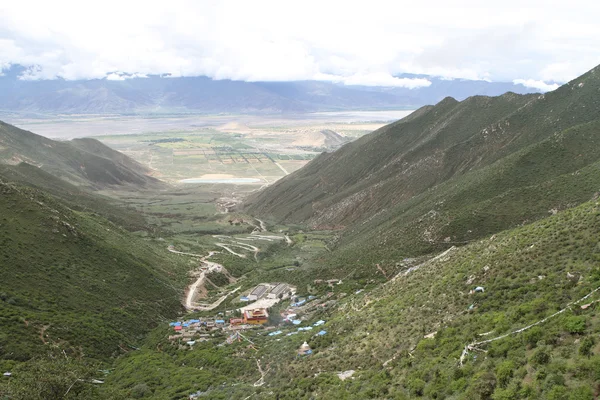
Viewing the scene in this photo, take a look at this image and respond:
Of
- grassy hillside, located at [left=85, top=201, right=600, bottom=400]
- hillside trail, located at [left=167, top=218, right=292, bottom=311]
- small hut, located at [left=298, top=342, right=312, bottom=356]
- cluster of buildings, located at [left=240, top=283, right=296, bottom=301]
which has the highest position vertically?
grassy hillside, located at [left=85, top=201, right=600, bottom=400]

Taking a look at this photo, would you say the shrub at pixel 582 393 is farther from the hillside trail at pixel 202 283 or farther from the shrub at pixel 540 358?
the hillside trail at pixel 202 283

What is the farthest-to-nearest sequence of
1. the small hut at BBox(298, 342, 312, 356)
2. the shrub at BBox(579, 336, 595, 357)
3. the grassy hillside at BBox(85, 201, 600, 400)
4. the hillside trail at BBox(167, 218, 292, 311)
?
the hillside trail at BBox(167, 218, 292, 311) → the small hut at BBox(298, 342, 312, 356) → the grassy hillside at BBox(85, 201, 600, 400) → the shrub at BBox(579, 336, 595, 357)

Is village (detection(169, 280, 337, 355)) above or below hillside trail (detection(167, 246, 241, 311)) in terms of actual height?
above

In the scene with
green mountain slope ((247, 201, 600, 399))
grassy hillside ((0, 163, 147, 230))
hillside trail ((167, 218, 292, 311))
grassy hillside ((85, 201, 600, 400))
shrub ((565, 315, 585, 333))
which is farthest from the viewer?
grassy hillside ((0, 163, 147, 230))

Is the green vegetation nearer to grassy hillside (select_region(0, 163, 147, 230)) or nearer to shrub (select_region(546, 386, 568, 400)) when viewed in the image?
shrub (select_region(546, 386, 568, 400))

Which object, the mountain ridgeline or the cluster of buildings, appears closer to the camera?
the cluster of buildings

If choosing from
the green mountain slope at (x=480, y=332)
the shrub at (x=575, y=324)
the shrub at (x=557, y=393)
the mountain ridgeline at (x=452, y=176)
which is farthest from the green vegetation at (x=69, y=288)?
the shrub at (x=575, y=324)

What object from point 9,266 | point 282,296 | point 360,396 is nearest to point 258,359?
point 360,396

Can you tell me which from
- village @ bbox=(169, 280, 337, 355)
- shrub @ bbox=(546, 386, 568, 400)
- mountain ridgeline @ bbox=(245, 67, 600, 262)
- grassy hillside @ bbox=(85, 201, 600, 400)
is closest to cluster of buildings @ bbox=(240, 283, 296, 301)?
village @ bbox=(169, 280, 337, 355)
